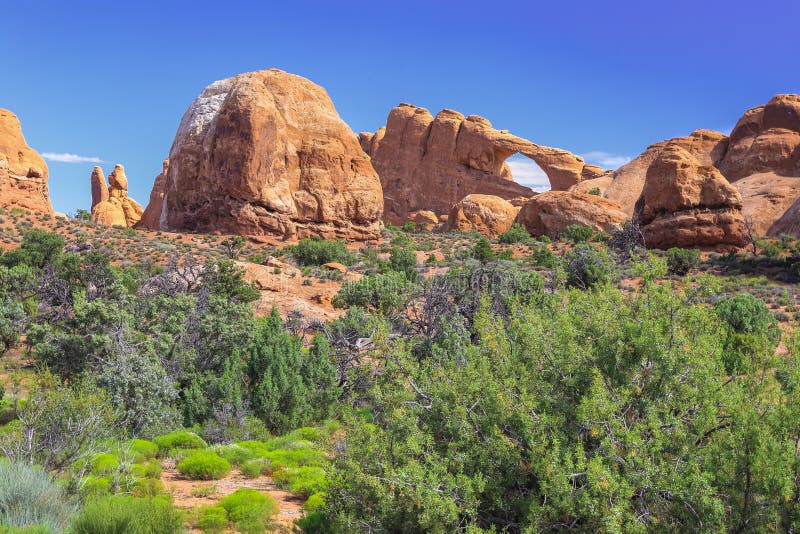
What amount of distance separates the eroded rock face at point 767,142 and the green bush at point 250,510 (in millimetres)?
51651

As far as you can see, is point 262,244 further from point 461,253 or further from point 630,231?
point 630,231

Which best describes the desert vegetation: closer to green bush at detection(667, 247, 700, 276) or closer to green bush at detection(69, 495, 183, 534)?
green bush at detection(69, 495, 183, 534)

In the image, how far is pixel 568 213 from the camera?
1628 inches

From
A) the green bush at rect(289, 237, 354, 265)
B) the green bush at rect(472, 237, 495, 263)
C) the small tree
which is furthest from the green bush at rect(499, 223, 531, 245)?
the small tree

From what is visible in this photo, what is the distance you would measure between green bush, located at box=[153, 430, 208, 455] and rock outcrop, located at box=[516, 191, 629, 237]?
3281 cm

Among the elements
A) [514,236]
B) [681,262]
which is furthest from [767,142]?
[681,262]

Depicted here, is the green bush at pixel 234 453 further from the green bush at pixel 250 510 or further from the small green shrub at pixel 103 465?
the green bush at pixel 250 510

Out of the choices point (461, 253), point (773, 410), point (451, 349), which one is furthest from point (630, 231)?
point (773, 410)

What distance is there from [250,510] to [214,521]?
1.40ft

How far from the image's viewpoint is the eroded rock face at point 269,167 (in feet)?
118

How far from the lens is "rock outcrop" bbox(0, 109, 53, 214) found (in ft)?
124

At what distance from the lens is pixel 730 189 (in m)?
33.2

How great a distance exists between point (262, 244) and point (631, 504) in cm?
3195

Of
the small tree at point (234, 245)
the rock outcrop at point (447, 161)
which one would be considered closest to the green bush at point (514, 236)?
the small tree at point (234, 245)
